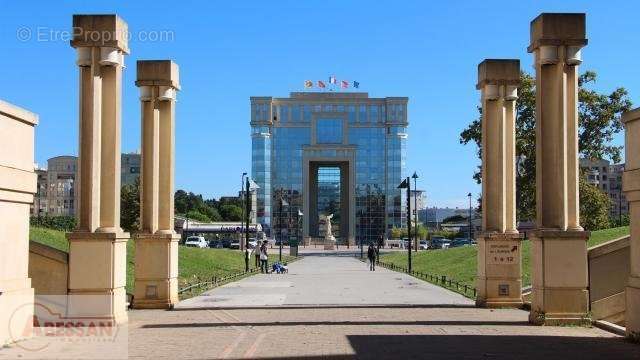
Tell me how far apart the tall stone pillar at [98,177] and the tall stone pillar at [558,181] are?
8.35 metres

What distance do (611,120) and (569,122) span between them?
33913 millimetres

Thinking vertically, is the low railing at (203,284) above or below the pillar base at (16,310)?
below

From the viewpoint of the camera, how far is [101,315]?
51.2 feet

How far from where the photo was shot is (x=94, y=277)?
15.7m

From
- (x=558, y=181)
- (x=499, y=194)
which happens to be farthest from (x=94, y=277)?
(x=499, y=194)

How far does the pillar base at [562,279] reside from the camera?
51.5 feet

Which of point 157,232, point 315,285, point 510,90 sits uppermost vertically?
point 510,90

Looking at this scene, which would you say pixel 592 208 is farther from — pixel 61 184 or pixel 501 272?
pixel 61 184

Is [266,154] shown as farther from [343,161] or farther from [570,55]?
[570,55]

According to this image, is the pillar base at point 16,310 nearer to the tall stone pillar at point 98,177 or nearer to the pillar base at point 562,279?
the tall stone pillar at point 98,177

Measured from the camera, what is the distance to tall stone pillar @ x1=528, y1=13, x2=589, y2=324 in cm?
1573

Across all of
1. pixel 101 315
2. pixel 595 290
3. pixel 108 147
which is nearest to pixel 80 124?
pixel 108 147

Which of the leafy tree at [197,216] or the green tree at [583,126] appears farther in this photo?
the leafy tree at [197,216]

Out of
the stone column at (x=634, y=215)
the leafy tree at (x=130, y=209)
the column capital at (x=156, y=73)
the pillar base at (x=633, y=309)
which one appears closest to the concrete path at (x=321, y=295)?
the column capital at (x=156, y=73)
